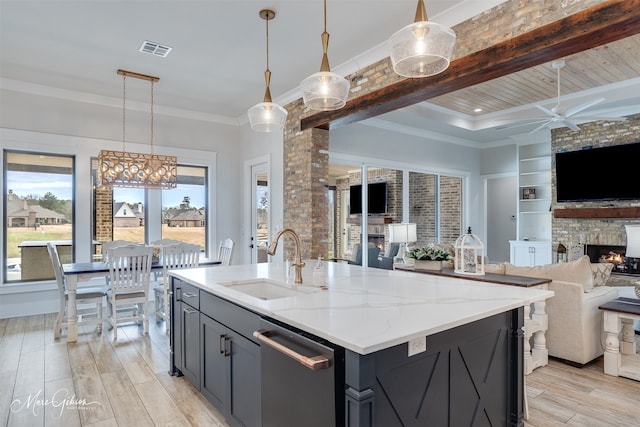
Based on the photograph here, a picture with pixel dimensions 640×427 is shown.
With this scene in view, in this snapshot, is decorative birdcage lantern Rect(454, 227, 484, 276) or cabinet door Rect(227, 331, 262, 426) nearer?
cabinet door Rect(227, 331, 262, 426)

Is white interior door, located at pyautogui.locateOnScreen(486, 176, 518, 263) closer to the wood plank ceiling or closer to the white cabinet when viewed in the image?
the white cabinet

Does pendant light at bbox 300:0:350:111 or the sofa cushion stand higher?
pendant light at bbox 300:0:350:111

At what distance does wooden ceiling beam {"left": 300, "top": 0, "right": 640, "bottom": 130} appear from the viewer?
229 centimetres

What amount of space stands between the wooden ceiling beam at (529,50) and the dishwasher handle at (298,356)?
8.51ft

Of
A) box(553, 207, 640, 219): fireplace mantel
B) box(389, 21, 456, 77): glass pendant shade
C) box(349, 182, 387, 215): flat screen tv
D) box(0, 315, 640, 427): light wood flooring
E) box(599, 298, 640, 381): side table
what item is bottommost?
box(0, 315, 640, 427): light wood flooring

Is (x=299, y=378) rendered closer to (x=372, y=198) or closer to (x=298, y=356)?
(x=298, y=356)

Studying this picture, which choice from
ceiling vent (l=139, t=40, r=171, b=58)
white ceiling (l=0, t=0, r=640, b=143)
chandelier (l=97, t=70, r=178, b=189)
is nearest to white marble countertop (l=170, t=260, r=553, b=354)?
white ceiling (l=0, t=0, r=640, b=143)

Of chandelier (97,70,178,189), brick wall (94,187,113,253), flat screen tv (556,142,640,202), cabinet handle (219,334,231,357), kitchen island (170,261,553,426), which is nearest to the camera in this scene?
kitchen island (170,261,553,426)

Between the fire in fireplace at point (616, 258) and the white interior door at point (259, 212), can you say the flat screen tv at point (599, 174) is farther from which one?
the white interior door at point (259, 212)

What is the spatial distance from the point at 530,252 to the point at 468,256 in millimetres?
4330

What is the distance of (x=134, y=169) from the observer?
183 inches

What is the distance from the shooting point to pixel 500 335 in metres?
1.95

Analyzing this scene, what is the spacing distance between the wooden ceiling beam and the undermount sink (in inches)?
88.5

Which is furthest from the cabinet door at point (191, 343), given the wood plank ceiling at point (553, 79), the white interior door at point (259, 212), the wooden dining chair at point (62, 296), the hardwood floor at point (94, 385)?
the wood plank ceiling at point (553, 79)
